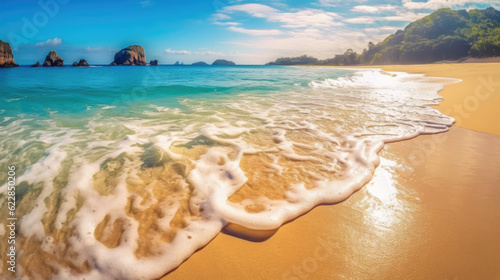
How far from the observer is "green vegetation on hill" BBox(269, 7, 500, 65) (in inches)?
2095

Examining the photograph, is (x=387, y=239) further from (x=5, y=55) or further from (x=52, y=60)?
(x=52, y=60)

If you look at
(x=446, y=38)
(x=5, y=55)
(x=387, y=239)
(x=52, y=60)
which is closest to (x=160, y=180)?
(x=387, y=239)

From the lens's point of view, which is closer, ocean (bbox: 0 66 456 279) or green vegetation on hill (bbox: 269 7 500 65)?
ocean (bbox: 0 66 456 279)

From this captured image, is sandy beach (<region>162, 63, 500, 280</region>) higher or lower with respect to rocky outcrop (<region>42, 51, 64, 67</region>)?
lower

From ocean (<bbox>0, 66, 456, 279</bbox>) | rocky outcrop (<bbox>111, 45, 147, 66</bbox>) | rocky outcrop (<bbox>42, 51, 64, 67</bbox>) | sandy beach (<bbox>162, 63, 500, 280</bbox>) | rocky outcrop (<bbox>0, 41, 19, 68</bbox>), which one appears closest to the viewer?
sandy beach (<bbox>162, 63, 500, 280</bbox>)

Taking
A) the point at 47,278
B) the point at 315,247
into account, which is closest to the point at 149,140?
the point at 47,278

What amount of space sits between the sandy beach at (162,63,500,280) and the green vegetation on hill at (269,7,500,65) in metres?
69.7

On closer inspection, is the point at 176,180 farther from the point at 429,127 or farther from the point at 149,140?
the point at 429,127

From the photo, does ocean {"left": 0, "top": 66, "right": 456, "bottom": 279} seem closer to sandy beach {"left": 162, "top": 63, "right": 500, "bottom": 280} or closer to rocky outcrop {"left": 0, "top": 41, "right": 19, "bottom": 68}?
sandy beach {"left": 162, "top": 63, "right": 500, "bottom": 280}

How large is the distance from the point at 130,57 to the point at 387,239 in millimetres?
142405

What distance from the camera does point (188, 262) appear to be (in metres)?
1.87

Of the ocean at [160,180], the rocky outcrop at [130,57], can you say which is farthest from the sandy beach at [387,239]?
the rocky outcrop at [130,57]

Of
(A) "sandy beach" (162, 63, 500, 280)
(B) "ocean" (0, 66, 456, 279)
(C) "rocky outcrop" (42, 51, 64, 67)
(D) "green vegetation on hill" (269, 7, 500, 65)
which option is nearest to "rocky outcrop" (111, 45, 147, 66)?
(C) "rocky outcrop" (42, 51, 64, 67)

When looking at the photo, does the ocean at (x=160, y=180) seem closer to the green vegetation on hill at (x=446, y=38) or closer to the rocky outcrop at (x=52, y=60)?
the green vegetation on hill at (x=446, y=38)
